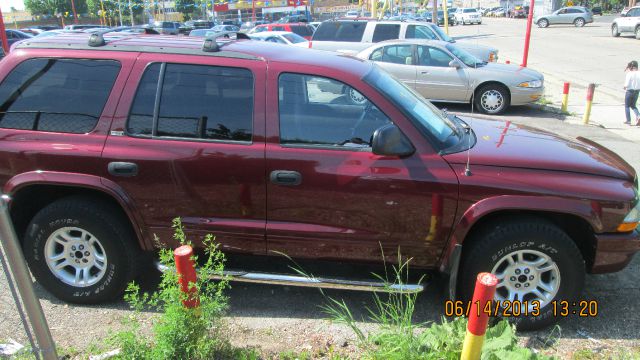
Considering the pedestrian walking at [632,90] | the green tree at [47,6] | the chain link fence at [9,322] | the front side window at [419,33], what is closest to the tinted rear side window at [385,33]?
the front side window at [419,33]

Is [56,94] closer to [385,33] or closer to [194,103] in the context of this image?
[194,103]

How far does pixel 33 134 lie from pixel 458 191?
290cm

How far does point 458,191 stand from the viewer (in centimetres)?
305

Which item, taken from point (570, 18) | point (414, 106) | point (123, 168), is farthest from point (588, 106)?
point (570, 18)

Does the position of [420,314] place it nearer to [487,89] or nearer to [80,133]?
[80,133]

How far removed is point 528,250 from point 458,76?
27.0 feet

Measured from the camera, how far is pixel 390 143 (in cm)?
301

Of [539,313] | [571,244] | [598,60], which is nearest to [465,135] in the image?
[571,244]

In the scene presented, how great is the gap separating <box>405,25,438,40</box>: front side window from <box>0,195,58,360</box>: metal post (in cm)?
1326

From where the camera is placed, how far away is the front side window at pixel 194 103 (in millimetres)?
3256

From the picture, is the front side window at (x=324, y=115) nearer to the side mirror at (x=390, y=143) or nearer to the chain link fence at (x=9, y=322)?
the side mirror at (x=390, y=143)

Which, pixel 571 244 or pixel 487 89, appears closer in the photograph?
pixel 571 244

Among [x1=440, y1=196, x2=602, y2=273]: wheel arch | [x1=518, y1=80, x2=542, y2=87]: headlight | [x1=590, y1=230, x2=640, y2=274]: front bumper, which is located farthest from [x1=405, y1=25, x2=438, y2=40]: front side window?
[x1=590, y1=230, x2=640, y2=274]: front bumper

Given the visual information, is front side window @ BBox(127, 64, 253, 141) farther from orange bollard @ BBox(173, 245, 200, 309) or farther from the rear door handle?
orange bollard @ BBox(173, 245, 200, 309)
